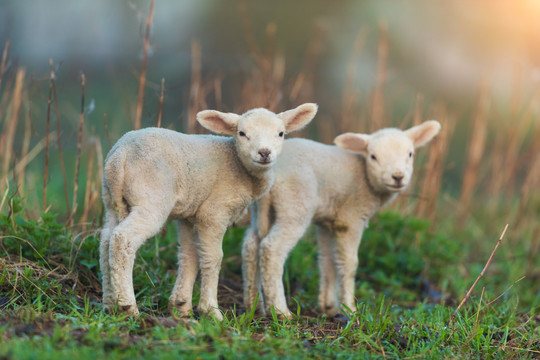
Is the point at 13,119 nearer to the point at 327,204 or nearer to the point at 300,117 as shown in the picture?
the point at 300,117

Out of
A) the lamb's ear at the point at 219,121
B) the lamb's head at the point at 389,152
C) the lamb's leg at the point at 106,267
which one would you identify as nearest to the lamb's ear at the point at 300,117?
the lamb's ear at the point at 219,121

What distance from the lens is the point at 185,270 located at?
4.14 meters

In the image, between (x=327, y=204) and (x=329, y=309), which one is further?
(x=329, y=309)

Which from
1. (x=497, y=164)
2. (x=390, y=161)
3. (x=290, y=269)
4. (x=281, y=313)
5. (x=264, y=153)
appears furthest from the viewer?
(x=497, y=164)

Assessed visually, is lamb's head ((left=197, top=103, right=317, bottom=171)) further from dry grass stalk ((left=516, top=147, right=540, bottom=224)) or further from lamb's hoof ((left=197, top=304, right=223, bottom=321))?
dry grass stalk ((left=516, top=147, right=540, bottom=224))

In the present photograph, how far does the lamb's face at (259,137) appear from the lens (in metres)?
3.84

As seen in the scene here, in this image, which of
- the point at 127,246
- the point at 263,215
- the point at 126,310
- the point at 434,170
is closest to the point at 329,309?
the point at 263,215

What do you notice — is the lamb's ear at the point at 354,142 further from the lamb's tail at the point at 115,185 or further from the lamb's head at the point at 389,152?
→ the lamb's tail at the point at 115,185

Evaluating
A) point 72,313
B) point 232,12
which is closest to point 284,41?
point 232,12

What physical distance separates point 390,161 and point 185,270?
1.80 m

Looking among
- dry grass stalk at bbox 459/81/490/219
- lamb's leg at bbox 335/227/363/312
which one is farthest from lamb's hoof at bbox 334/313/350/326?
dry grass stalk at bbox 459/81/490/219

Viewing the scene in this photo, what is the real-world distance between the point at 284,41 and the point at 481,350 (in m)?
10.3

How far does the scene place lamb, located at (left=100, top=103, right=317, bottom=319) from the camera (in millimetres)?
3545

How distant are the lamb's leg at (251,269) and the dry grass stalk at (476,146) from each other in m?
4.06
